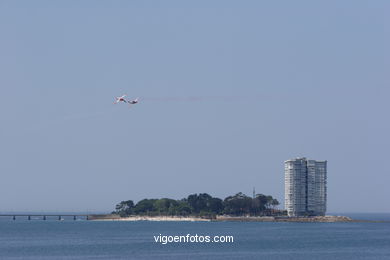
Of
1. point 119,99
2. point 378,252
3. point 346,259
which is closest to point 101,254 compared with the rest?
point 119,99

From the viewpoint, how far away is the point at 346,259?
167750mm

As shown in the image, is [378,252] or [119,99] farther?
[378,252]

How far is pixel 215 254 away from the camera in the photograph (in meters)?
172

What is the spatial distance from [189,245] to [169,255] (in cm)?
3060

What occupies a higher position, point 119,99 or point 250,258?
point 119,99

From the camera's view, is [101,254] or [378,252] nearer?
[101,254]

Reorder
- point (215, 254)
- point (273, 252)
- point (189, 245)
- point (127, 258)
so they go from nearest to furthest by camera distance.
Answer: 1. point (127, 258)
2. point (215, 254)
3. point (273, 252)
4. point (189, 245)

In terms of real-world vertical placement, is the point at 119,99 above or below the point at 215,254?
above

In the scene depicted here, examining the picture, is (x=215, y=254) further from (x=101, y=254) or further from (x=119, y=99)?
(x=119, y=99)

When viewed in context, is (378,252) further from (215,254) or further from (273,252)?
(215,254)

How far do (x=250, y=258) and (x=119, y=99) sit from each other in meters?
43.1

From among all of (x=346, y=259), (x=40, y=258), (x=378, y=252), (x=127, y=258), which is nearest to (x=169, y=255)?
(x=127, y=258)

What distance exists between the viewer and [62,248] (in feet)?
638

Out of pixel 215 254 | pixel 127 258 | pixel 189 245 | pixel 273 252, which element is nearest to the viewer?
pixel 127 258
